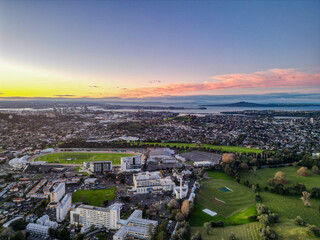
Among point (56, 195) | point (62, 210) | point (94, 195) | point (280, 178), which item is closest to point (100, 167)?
point (94, 195)

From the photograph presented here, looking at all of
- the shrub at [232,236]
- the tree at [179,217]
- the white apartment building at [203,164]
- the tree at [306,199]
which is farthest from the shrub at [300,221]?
the white apartment building at [203,164]

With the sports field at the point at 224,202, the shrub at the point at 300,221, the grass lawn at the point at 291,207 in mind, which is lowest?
the grass lawn at the point at 291,207

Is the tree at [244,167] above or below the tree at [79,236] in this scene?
below

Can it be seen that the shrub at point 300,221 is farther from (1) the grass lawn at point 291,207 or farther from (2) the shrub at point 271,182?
(2) the shrub at point 271,182

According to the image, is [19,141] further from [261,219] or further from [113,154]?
[261,219]

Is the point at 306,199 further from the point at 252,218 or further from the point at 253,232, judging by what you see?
the point at 253,232

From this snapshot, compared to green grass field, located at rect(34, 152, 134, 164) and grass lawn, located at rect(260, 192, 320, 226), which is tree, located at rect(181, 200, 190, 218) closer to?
grass lawn, located at rect(260, 192, 320, 226)
